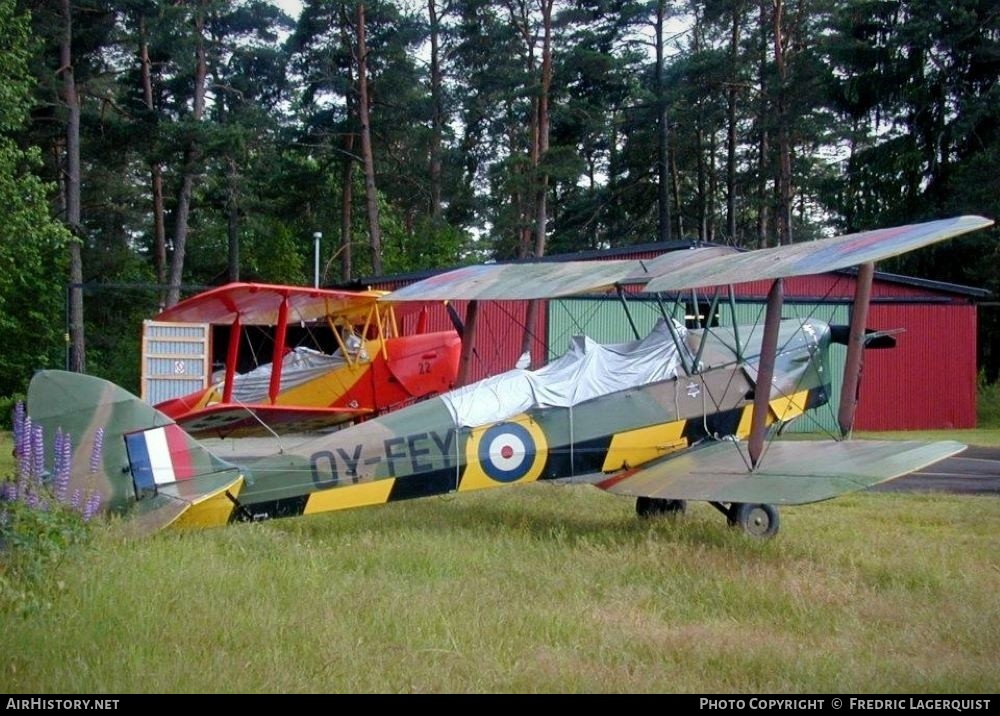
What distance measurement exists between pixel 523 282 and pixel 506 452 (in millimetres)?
2225

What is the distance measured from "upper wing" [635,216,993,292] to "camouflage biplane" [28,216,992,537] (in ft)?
0.07

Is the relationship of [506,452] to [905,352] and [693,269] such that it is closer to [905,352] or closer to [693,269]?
[693,269]

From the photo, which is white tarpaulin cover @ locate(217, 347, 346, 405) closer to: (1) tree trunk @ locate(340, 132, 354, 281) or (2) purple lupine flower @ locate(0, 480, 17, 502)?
(2) purple lupine flower @ locate(0, 480, 17, 502)

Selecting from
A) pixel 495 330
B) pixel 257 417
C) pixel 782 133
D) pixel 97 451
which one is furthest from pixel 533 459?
pixel 782 133

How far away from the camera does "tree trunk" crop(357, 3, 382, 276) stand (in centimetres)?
3023

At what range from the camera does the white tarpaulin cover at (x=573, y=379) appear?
817 cm

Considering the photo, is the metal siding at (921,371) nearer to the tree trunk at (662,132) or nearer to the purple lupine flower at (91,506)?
the tree trunk at (662,132)

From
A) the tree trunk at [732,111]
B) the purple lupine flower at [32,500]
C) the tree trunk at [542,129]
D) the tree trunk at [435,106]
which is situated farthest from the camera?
the tree trunk at [435,106]

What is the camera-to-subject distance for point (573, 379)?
8.51 meters

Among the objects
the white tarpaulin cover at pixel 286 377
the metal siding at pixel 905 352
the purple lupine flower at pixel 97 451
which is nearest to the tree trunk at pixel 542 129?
the metal siding at pixel 905 352

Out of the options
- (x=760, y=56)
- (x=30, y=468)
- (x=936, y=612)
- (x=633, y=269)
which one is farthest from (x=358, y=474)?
(x=760, y=56)

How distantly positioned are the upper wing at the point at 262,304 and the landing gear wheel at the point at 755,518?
679cm

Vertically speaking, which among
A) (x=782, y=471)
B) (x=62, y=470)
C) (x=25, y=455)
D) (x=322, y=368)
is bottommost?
(x=782, y=471)
